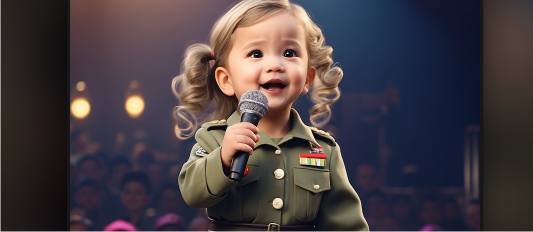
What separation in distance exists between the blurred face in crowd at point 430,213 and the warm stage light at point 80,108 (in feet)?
6.12

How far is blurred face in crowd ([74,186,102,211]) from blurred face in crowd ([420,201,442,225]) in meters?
1.72

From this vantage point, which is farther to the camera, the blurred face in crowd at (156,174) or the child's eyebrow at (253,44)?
the blurred face in crowd at (156,174)

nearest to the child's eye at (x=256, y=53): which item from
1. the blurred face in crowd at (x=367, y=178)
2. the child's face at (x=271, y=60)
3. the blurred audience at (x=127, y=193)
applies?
the child's face at (x=271, y=60)

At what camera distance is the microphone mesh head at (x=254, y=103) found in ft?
4.64

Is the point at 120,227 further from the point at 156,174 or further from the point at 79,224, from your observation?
the point at 156,174

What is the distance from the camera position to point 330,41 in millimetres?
2373

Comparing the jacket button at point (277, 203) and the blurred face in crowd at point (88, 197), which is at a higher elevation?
the jacket button at point (277, 203)

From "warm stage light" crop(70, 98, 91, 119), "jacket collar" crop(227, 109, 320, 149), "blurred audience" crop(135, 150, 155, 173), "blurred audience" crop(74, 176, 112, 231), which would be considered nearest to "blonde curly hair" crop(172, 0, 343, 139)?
"jacket collar" crop(227, 109, 320, 149)

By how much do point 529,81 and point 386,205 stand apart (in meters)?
1.12

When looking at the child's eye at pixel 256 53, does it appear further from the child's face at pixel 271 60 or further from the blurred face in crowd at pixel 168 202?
the blurred face in crowd at pixel 168 202

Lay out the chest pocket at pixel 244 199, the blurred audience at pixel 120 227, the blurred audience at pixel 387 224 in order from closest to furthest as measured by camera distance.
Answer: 1. the chest pocket at pixel 244 199
2. the blurred audience at pixel 120 227
3. the blurred audience at pixel 387 224

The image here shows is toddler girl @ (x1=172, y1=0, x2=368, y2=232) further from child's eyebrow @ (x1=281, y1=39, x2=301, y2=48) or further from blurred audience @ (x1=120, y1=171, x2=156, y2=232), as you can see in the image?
blurred audience @ (x1=120, y1=171, x2=156, y2=232)

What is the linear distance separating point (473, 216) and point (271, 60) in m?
1.63

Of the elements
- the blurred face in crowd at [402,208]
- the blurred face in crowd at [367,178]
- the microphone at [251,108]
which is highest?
the microphone at [251,108]
